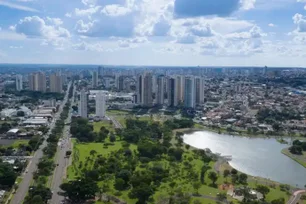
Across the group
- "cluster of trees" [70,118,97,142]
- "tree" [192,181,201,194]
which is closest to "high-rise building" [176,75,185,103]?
"cluster of trees" [70,118,97,142]

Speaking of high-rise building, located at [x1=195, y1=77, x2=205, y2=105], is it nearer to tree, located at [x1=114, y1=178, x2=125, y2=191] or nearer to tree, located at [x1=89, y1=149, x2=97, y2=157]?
tree, located at [x1=89, y1=149, x2=97, y2=157]

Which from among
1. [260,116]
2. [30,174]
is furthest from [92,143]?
[260,116]

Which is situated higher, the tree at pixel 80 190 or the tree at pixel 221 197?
the tree at pixel 80 190

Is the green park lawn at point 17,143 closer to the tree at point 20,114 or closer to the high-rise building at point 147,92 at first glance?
the tree at point 20,114

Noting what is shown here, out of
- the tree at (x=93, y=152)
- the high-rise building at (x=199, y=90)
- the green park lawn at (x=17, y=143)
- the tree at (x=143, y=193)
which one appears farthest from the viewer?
the high-rise building at (x=199, y=90)

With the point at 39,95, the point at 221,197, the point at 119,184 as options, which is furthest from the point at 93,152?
the point at 39,95

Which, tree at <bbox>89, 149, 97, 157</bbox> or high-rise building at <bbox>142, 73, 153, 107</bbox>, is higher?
high-rise building at <bbox>142, 73, 153, 107</bbox>

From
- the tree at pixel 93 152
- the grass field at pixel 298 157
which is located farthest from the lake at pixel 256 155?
the tree at pixel 93 152

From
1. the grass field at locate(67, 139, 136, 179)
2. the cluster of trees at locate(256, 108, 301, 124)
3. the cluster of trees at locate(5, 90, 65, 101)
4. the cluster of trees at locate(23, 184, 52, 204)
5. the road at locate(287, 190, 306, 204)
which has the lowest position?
the road at locate(287, 190, 306, 204)

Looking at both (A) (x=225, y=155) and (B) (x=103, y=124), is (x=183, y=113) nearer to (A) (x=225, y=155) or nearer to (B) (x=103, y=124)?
(B) (x=103, y=124)
